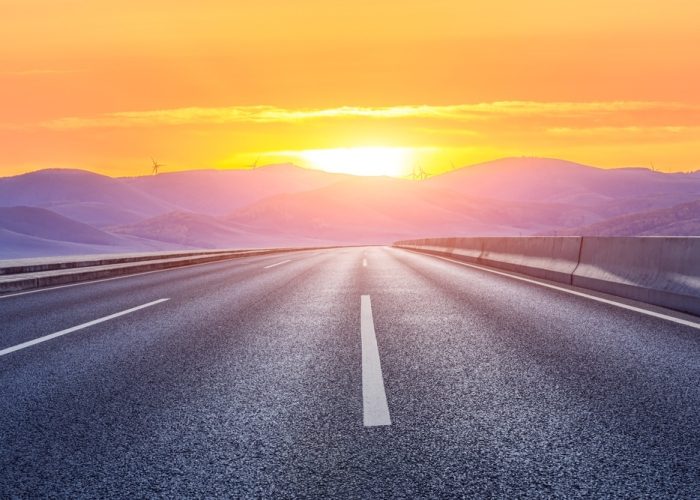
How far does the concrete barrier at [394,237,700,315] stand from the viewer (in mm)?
7950

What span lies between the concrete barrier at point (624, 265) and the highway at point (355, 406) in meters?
0.79

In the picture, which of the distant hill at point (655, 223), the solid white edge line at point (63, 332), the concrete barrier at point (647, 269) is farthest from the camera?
the distant hill at point (655, 223)

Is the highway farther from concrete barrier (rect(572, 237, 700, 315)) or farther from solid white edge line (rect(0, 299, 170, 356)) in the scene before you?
concrete barrier (rect(572, 237, 700, 315))

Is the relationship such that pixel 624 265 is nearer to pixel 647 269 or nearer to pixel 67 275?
pixel 647 269

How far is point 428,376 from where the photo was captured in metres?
4.77

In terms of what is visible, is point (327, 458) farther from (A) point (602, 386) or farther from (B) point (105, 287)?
(B) point (105, 287)

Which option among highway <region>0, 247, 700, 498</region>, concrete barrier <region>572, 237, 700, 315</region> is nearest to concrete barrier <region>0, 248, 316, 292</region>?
highway <region>0, 247, 700, 498</region>

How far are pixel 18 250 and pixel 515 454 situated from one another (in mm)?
93867

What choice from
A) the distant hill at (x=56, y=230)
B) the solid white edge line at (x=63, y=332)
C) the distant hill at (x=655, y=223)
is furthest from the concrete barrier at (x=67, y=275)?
the distant hill at (x=655, y=223)

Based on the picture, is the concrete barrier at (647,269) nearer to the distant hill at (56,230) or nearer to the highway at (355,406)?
the highway at (355,406)

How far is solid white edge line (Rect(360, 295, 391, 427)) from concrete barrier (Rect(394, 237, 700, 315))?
4.47 metres

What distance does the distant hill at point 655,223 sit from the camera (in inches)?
6344

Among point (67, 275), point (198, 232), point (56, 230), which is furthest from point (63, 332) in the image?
point (198, 232)

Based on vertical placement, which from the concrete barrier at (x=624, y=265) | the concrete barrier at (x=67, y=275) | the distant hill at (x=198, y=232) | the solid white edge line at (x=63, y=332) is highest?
the concrete barrier at (x=624, y=265)
